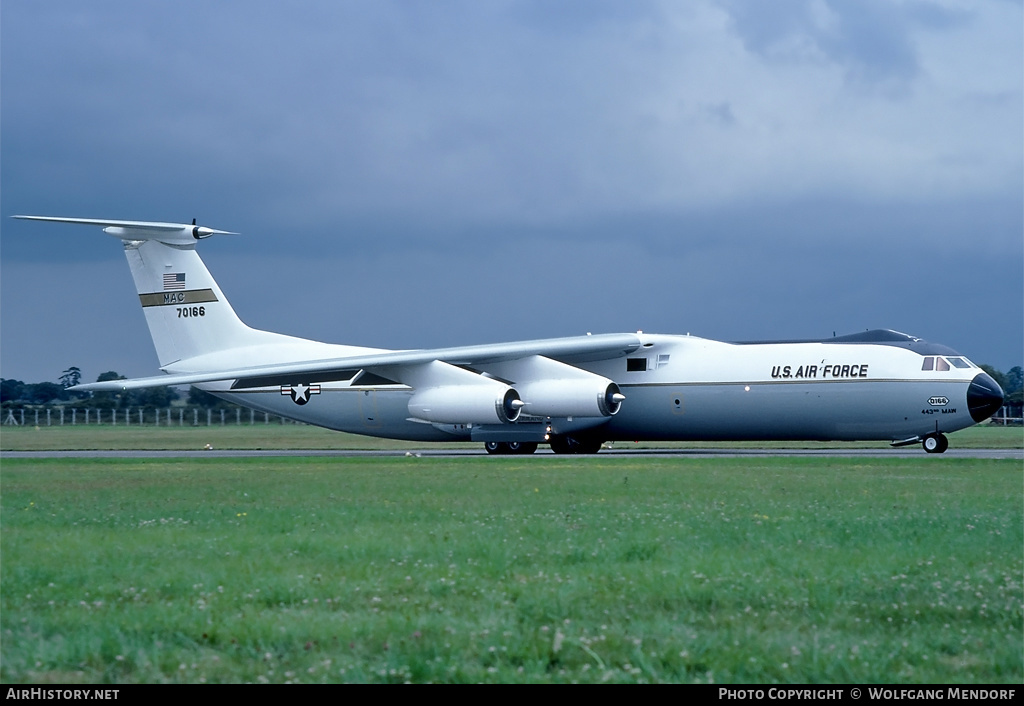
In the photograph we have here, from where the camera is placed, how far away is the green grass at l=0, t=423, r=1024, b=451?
40.2 metres

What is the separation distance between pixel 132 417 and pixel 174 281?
3134 cm

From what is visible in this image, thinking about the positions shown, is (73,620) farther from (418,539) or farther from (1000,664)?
(1000,664)

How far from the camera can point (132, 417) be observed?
65562 millimetres

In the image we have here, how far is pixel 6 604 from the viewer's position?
7812mm

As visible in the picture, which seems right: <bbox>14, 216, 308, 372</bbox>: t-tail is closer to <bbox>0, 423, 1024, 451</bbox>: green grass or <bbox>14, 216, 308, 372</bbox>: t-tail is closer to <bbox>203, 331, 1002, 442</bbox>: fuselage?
<bbox>203, 331, 1002, 442</bbox>: fuselage

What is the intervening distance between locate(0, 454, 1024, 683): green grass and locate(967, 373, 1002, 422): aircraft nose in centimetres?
1303

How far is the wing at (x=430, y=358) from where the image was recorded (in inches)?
1265

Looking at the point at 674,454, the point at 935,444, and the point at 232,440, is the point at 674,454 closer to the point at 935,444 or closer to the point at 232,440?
the point at 935,444

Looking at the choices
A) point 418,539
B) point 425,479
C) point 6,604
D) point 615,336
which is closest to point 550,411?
point 615,336

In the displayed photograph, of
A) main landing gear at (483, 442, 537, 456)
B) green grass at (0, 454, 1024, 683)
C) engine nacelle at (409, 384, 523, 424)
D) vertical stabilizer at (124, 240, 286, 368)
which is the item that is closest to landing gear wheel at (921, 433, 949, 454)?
engine nacelle at (409, 384, 523, 424)

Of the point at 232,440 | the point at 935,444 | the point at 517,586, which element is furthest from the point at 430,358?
the point at 517,586

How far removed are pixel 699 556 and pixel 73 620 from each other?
5003mm

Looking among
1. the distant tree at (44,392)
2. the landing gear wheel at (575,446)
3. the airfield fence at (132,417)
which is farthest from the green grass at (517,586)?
the distant tree at (44,392)
